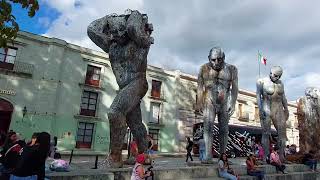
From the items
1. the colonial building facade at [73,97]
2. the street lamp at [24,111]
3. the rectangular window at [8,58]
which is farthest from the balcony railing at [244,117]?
the rectangular window at [8,58]

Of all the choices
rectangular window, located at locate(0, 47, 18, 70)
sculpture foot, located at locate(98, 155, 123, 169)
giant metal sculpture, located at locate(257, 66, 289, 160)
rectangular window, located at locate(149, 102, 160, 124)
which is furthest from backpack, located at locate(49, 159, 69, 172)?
rectangular window, located at locate(149, 102, 160, 124)

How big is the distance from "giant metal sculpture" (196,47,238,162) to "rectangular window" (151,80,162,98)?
2530cm

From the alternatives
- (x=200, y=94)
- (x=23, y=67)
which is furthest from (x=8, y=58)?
(x=200, y=94)

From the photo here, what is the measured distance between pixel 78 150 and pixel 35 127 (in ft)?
13.5

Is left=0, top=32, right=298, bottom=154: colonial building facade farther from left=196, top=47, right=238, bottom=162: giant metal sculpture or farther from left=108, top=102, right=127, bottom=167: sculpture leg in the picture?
left=108, top=102, right=127, bottom=167: sculpture leg

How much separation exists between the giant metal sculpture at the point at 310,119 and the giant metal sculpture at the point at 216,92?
17.7 ft

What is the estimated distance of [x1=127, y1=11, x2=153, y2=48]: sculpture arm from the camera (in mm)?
4982

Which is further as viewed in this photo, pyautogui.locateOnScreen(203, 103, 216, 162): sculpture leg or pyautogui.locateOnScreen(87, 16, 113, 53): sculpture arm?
pyautogui.locateOnScreen(203, 103, 216, 162): sculpture leg

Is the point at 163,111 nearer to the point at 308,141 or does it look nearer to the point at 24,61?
the point at 24,61

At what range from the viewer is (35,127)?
80.1 feet

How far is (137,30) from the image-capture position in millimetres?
4988

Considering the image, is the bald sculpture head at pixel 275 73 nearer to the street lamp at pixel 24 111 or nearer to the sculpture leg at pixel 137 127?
the sculpture leg at pixel 137 127

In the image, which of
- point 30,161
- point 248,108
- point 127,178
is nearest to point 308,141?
point 127,178

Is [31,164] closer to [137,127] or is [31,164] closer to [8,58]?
[137,127]
